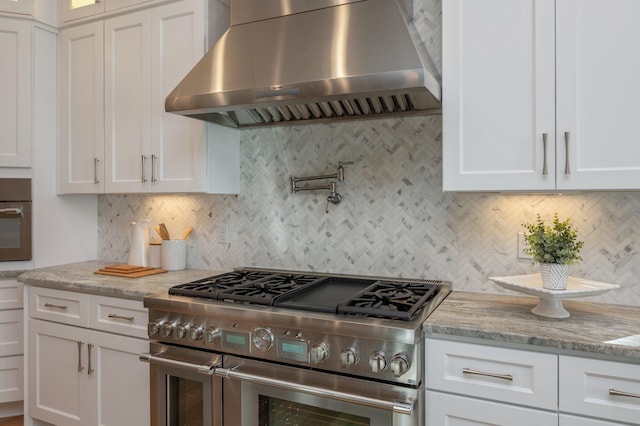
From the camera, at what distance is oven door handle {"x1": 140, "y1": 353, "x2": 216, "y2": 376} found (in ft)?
5.62

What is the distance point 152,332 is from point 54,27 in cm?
212

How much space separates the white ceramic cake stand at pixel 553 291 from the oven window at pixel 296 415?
73cm

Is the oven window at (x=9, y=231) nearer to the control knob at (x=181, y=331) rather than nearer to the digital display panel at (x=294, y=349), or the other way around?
the control knob at (x=181, y=331)

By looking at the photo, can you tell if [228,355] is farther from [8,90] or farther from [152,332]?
[8,90]

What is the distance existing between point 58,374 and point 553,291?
97.3 inches

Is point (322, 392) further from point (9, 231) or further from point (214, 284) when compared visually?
point (9, 231)

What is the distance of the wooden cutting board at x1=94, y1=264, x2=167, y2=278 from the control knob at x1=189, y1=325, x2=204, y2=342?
759mm

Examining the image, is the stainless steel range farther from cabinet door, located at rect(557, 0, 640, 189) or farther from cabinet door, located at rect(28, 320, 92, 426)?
cabinet door, located at rect(557, 0, 640, 189)

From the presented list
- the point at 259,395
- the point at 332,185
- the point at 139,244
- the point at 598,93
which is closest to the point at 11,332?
the point at 139,244

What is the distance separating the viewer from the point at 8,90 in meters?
2.60

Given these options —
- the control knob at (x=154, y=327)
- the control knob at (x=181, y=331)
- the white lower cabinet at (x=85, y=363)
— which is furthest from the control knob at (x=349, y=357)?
the white lower cabinet at (x=85, y=363)

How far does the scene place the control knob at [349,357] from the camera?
57.2 inches

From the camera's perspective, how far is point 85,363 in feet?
7.22

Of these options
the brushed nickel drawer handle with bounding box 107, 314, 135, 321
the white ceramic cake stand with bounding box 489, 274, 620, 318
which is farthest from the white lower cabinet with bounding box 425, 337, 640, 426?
the brushed nickel drawer handle with bounding box 107, 314, 135, 321
